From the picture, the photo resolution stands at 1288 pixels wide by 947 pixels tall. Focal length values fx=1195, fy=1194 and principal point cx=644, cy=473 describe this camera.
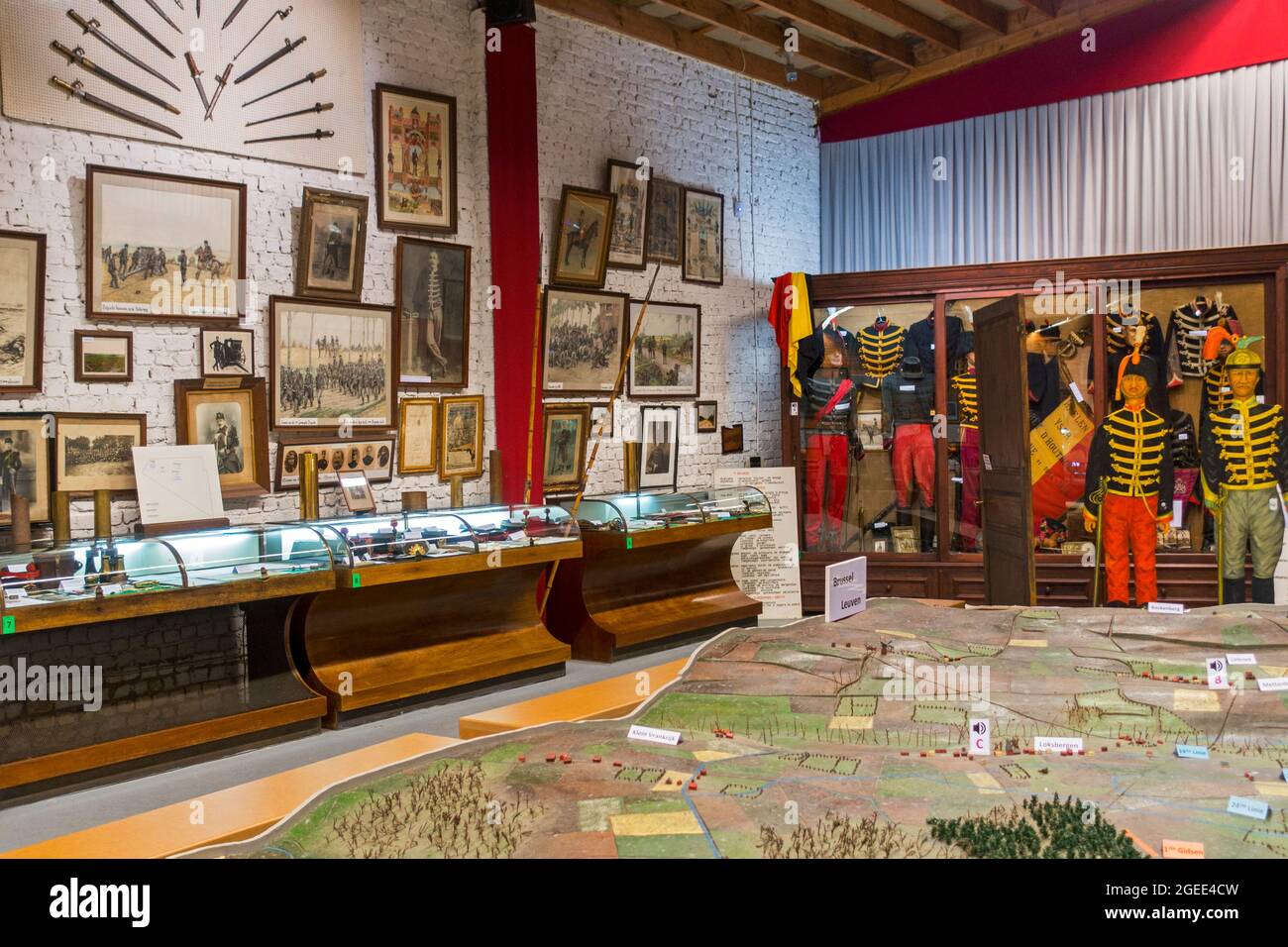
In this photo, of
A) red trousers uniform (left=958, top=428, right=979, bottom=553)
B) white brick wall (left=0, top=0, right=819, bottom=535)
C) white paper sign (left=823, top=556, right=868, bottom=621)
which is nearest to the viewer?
white paper sign (left=823, top=556, right=868, bottom=621)

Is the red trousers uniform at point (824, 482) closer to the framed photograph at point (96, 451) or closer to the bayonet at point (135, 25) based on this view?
the framed photograph at point (96, 451)

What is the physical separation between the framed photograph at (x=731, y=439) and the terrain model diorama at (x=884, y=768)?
5896 mm

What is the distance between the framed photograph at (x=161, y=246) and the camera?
5.74 metres

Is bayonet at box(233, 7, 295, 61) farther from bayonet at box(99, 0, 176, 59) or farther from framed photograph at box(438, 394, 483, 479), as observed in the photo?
framed photograph at box(438, 394, 483, 479)

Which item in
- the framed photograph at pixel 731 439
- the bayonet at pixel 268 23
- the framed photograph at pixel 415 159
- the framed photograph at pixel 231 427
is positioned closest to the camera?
the framed photograph at pixel 231 427

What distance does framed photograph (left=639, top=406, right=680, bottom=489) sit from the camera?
9273 mm

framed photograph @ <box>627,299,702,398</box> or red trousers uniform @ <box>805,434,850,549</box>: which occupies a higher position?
framed photograph @ <box>627,299,702,398</box>

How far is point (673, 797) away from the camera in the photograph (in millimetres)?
2709

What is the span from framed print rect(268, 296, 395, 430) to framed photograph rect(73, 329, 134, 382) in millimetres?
825

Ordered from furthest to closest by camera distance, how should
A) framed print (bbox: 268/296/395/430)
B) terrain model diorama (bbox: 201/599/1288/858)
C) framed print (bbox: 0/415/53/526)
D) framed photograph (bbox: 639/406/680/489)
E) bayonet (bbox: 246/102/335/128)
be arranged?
1. framed photograph (bbox: 639/406/680/489)
2. framed print (bbox: 268/296/395/430)
3. bayonet (bbox: 246/102/335/128)
4. framed print (bbox: 0/415/53/526)
5. terrain model diorama (bbox: 201/599/1288/858)

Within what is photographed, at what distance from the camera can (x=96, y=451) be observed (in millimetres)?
5734

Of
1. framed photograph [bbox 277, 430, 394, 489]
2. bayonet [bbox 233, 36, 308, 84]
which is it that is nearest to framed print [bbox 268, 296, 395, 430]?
framed photograph [bbox 277, 430, 394, 489]

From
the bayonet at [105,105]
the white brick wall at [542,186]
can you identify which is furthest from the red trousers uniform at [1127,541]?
the bayonet at [105,105]
